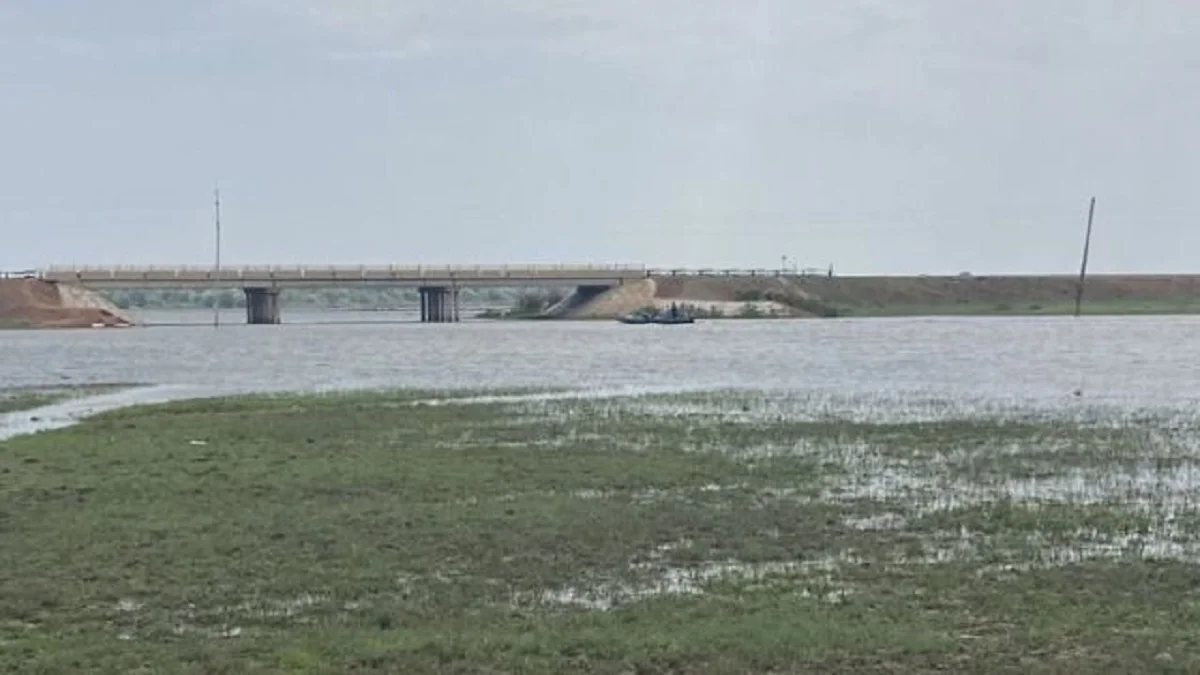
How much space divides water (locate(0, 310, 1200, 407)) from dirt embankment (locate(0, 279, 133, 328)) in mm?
43234

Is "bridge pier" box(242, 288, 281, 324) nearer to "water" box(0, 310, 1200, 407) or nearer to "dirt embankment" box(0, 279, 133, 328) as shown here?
"dirt embankment" box(0, 279, 133, 328)

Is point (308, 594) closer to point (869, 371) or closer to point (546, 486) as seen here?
point (546, 486)

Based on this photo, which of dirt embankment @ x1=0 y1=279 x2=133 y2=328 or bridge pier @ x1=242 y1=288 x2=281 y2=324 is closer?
dirt embankment @ x1=0 y1=279 x2=133 y2=328

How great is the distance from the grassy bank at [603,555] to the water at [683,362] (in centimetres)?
2353

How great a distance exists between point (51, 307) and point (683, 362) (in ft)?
399

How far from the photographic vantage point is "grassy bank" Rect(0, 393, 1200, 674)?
13680mm

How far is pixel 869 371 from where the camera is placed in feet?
230

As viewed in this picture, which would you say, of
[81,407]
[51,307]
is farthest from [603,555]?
[51,307]

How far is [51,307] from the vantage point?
183750 mm

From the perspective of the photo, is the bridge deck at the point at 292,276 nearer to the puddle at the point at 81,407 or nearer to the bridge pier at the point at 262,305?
the bridge pier at the point at 262,305

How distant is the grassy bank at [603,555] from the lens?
13680 millimetres

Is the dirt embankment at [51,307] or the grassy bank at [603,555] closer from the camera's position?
the grassy bank at [603,555]

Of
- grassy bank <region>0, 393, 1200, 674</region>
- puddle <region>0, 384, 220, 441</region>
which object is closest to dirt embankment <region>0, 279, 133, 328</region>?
puddle <region>0, 384, 220, 441</region>

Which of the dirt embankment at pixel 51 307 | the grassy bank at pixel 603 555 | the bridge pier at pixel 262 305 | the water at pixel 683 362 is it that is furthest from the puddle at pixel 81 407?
the bridge pier at pixel 262 305
